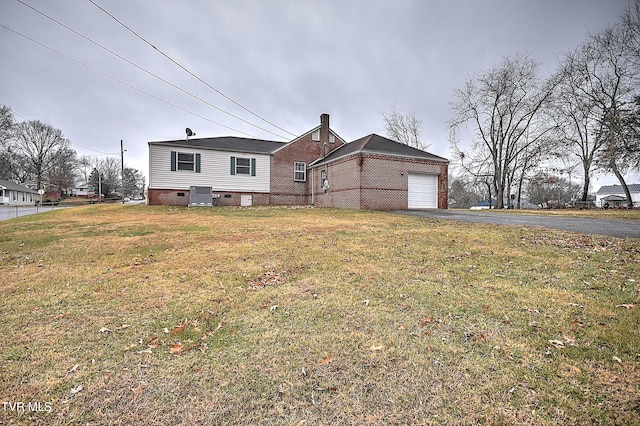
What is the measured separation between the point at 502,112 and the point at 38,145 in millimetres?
73285

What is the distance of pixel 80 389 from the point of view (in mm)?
2107

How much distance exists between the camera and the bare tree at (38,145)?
4997cm

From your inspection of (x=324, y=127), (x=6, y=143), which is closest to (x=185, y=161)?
(x=324, y=127)

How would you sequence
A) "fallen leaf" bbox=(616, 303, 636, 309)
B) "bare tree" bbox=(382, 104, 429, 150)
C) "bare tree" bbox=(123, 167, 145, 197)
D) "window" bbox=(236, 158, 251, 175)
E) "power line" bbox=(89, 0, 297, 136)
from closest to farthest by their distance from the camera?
1. "fallen leaf" bbox=(616, 303, 636, 309)
2. "power line" bbox=(89, 0, 297, 136)
3. "window" bbox=(236, 158, 251, 175)
4. "bare tree" bbox=(382, 104, 429, 150)
5. "bare tree" bbox=(123, 167, 145, 197)

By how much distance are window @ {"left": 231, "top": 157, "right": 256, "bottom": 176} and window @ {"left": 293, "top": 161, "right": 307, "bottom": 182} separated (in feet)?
11.0

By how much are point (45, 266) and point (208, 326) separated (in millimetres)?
4460

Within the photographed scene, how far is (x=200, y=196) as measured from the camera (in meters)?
20.4

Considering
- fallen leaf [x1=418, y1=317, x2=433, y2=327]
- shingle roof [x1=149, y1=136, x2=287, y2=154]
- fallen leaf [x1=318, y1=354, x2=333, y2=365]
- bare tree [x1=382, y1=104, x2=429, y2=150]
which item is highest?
bare tree [x1=382, y1=104, x2=429, y2=150]

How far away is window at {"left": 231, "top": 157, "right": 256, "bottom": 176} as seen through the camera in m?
21.8

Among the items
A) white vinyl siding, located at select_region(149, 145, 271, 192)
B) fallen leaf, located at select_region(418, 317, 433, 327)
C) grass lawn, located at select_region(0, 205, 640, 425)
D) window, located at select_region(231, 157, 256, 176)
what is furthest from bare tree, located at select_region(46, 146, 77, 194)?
fallen leaf, located at select_region(418, 317, 433, 327)

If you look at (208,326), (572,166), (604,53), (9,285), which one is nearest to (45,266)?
(9,285)

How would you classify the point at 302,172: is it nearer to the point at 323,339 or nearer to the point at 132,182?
the point at 323,339

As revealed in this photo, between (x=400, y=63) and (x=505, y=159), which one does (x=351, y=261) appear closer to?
(x=400, y=63)

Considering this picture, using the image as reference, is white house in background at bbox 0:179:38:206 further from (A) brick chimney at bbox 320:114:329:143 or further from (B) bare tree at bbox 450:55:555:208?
(B) bare tree at bbox 450:55:555:208
